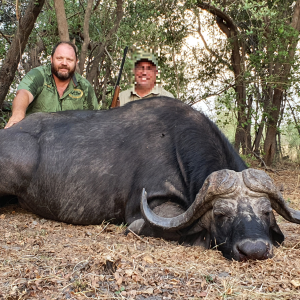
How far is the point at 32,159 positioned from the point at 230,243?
2672 mm

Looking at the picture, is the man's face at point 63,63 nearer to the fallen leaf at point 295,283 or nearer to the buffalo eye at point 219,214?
the buffalo eye at point 219,214

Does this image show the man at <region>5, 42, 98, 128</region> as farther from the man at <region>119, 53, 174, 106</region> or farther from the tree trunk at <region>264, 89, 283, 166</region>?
the tree trunk at <region>264, 89, 283, 166</region>

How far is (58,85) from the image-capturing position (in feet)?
20.5

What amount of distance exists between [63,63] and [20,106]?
3.91ft

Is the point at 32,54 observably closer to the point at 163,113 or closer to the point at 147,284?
the point at 163,113

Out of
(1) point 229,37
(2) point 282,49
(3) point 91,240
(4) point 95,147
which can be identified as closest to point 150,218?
(3) point 91,240

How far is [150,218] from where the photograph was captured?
3.66 metres

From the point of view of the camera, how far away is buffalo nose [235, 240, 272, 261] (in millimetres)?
3057

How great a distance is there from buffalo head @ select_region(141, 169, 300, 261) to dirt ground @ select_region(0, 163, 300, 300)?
0.12 metres

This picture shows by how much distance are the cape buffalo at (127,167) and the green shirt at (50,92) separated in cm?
99

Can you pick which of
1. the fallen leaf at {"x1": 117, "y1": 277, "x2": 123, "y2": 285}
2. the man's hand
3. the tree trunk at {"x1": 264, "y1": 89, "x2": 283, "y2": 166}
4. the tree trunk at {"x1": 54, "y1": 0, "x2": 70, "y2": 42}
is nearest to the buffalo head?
the fallen leaf at {"x1": 117, "y1": 277, "x2": 123, "y2": 285}

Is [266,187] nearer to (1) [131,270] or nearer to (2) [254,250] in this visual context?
(2) [254,250]

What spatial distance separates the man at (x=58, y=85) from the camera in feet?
19.6

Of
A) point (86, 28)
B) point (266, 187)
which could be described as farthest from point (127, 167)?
point (86, 28)
